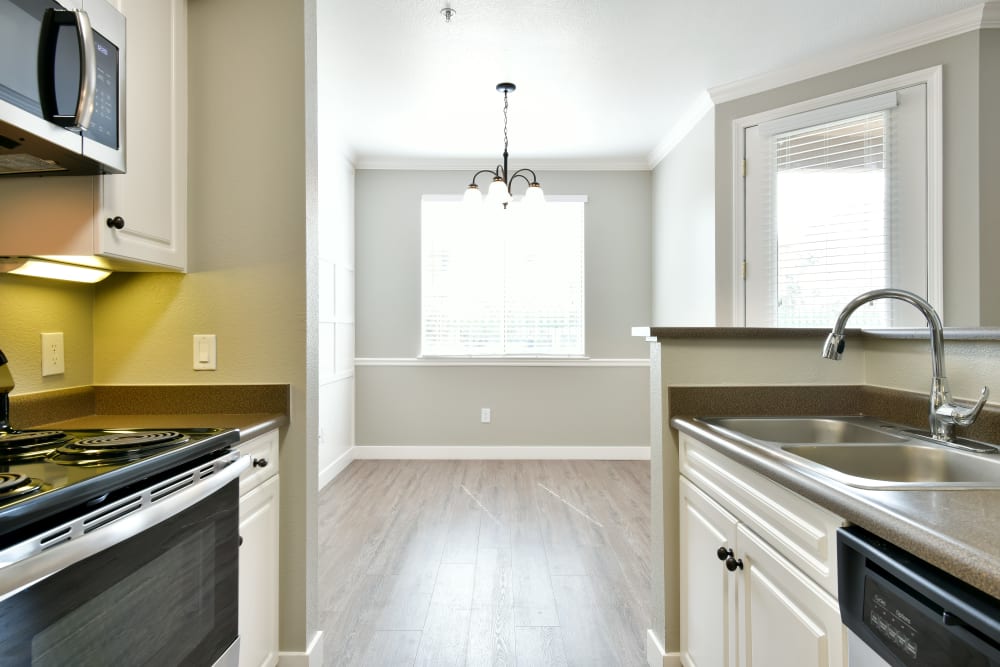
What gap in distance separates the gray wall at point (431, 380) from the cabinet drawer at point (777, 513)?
314cm

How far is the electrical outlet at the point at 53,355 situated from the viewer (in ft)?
5.01

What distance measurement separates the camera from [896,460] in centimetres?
135

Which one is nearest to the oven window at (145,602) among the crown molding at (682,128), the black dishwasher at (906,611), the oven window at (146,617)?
the oven window at (146,617)

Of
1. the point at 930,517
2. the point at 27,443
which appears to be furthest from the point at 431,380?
the point at 930,517

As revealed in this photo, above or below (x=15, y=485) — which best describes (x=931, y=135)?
above

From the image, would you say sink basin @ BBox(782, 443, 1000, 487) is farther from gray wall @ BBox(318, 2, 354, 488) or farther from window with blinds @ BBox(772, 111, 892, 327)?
gray wall @ BBox(318, 2, 354, 488)

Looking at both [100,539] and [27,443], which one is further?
[27,443]

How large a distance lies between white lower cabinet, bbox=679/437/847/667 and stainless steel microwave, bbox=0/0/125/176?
1690 mm

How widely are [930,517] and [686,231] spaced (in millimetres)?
3446

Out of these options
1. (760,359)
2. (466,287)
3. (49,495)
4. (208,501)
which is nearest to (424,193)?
(466,287)

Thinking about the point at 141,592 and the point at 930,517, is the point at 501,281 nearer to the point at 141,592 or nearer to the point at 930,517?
the point at 141,592

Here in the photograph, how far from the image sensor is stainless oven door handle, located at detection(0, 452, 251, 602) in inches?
28.1

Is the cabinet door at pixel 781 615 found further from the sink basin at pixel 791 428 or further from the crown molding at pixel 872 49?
the crown molding at pixel 872 49

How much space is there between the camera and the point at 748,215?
131 inches
